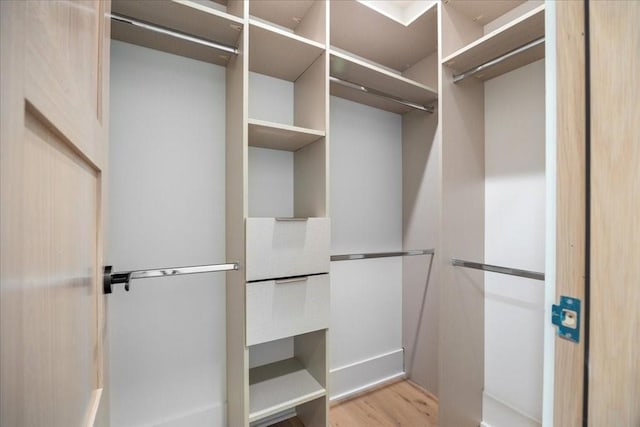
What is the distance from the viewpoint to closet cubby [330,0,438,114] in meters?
1.38

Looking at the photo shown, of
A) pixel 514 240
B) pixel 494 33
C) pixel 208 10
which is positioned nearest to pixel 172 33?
pixel 208 10

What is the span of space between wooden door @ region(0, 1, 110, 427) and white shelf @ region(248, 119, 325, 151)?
2.13 ft

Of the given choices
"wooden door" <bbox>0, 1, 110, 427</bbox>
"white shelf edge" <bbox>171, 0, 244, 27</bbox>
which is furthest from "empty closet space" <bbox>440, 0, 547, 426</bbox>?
"wooden door" <bbox>0, 1, 110, 427</bbox>

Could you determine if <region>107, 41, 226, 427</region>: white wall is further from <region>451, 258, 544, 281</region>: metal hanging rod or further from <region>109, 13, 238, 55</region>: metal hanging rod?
<region>451, 258, 544, 281</region>: metal hanging rod

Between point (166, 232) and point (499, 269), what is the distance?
5.17 feet

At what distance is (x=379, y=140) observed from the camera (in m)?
1.85

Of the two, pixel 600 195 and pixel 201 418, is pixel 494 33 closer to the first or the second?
pixel 600 195

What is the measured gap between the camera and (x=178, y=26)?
3.56 ft

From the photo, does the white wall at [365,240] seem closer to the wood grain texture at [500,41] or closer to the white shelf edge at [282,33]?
the white shelf edge at [282,33]

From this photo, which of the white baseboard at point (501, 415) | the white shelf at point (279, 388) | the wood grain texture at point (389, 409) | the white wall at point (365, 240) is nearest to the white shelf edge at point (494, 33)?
the white wall at point (365, 240)

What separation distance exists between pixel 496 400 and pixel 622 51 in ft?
5.59

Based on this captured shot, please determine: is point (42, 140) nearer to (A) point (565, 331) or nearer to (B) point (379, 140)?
(A) point (565, 331)

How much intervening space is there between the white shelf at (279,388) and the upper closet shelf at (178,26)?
5.08 feet

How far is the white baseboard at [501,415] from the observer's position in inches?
53.0
